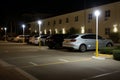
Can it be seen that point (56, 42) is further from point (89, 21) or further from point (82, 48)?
point (89, 21)

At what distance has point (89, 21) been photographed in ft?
118

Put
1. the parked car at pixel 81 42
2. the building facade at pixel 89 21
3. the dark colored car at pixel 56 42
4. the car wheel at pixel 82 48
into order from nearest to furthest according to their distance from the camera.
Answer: the parked car at pixel 81 42 < the car wheel at pixel 82 48 < the dark colored car at pixel 56 42 < the building facade at pixel 89 21

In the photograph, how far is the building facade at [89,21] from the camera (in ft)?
101

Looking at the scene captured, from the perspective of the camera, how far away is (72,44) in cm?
1900

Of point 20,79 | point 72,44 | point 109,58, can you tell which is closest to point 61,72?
point 20,79

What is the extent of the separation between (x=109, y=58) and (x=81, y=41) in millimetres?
5208

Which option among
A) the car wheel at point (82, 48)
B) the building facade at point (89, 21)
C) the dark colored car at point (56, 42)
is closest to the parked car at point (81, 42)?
the car wheel at point (82, 48)

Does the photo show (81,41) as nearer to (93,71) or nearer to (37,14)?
(93,71)

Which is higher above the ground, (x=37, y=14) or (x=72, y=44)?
(x=37, y=14)

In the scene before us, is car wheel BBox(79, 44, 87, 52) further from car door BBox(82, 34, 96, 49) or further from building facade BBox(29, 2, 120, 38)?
building facade BBox(29, 2, 120, 38)

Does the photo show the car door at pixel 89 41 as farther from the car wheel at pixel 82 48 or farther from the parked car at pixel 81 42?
the car wheel at pixel 82 48

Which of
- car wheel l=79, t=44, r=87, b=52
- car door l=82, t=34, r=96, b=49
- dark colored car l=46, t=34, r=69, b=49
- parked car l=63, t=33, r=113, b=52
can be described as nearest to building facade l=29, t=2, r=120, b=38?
dark colored car l=46, t=34, r=69, b=49

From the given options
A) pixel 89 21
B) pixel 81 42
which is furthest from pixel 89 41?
pixel 89 21

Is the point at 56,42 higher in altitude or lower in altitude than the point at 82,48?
higher
